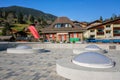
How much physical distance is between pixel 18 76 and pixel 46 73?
1.38 meters

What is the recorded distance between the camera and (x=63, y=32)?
136ft

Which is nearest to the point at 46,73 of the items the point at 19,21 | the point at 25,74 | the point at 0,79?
the point at 25,74

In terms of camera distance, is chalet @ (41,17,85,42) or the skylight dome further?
chalet @ (41,17,85,42)

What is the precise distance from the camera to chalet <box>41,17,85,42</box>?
4094 centimetres

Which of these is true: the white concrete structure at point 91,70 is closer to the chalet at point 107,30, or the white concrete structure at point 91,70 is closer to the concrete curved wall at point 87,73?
the concrete curved wall at point 87,73

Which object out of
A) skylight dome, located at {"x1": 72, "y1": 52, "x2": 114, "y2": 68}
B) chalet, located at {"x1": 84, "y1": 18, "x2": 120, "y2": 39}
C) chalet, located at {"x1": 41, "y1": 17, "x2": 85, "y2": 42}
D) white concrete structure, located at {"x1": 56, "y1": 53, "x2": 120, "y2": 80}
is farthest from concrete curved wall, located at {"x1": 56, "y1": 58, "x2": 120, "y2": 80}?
chalet, located at {"x1": 84, "y1": 18, "x2": 120, "y2": 39}

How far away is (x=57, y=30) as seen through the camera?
4166cm

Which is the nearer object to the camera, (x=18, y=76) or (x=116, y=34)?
(x=18, y=76)

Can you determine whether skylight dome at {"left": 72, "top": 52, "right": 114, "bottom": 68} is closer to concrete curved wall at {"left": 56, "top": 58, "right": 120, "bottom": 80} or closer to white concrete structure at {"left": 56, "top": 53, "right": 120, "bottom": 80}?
white concrete structure at {"left": 56, "top": 53, "right": 120, "bottom": 80}

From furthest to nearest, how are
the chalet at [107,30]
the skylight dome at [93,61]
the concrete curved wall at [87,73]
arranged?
the chalet at [107,30], the skylight dome at [93,61], the concrete curved wall at [87,73]

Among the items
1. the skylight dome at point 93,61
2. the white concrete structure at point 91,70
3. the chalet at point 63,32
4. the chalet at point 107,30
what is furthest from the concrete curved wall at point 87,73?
the chalet at point 107,30

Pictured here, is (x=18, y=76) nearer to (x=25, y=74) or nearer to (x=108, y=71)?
(x=25, y=74)

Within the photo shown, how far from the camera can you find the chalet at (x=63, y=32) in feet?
134

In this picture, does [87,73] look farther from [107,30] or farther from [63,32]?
[107,30]
